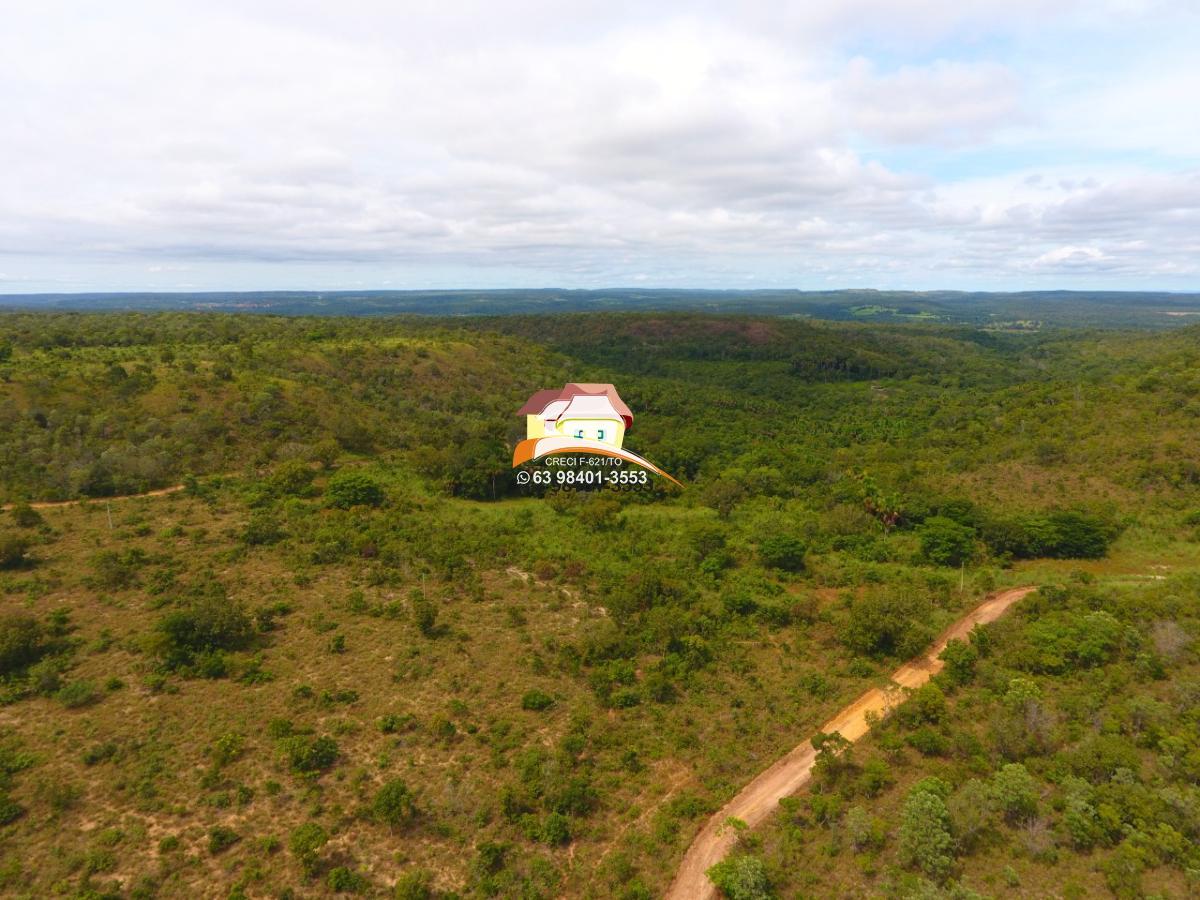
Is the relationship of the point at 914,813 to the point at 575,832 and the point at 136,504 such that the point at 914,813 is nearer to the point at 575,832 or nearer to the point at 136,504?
the point at 575,832

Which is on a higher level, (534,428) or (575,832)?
(534,428)

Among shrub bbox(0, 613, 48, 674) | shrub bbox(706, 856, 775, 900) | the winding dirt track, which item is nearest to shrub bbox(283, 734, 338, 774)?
the winding dirt track

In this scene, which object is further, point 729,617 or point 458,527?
point 458,527

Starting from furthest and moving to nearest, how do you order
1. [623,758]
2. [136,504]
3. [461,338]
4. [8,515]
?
1. [461,338]
2. [136,504]
3. [8,515]
4. [623,758]

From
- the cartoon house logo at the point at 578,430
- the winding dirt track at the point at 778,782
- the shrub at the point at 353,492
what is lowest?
the winding dirt track at the point at 778,782

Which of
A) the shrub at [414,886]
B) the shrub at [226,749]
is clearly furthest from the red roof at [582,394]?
the shrub at [414,886]

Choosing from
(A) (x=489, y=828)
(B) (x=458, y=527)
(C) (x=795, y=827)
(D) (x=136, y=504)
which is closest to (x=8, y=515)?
(D) (x=136, y=504)

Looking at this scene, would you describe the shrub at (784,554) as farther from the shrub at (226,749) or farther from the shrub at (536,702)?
the shrub at (226,749)

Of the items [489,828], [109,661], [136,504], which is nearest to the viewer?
[489,828]
